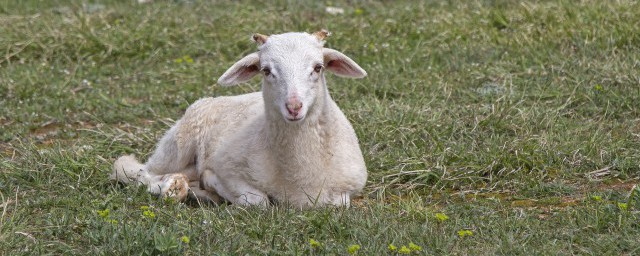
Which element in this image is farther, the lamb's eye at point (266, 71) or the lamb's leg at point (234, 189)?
the lamb's leg at point (234, 189)

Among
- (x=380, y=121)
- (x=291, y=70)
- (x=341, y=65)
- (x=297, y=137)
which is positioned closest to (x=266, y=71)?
(x=291, y=70)

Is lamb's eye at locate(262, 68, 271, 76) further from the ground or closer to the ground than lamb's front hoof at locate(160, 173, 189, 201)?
further from the ground

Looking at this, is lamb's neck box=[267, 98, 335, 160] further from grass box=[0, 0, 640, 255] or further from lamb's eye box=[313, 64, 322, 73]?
grass box=[0, 0, 640, 255]

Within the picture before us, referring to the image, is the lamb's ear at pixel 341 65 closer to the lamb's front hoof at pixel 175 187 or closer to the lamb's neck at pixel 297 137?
the lamb's neck at pixel 297 137

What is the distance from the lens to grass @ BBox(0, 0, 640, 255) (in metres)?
5.55

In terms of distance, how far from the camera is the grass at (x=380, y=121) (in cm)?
555

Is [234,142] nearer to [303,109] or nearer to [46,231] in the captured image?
[303,109]

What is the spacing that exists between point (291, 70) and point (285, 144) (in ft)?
Answer: 1.64

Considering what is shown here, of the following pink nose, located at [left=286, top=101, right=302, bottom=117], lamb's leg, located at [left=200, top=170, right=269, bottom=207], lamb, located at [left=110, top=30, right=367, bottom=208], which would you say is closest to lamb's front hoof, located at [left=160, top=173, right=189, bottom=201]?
lamb, located at [left=110, top=30, right=367, bottom=208]

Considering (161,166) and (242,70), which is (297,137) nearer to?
(242,70)

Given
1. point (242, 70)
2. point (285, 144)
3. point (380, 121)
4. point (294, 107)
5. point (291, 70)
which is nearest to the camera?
point (294, 107)

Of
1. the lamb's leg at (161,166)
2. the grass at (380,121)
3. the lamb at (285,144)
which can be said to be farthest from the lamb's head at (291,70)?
the lamb's leg at (161,166)

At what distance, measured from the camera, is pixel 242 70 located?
6.48 m

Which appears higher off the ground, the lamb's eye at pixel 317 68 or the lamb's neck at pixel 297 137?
the lamb's eye at pixel 317 68
